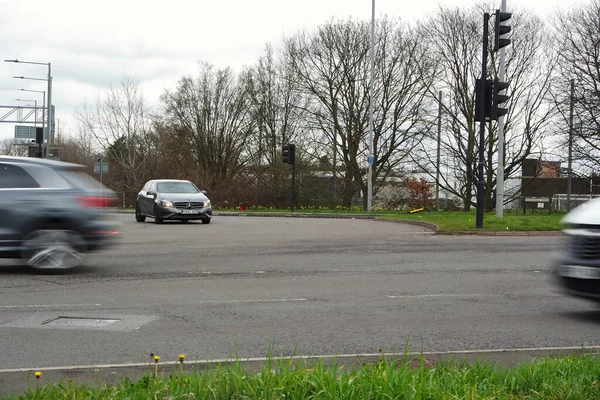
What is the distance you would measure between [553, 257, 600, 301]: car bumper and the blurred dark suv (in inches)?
282

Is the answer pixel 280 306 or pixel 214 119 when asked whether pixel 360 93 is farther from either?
pixel 280 306

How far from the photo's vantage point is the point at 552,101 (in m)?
41.0

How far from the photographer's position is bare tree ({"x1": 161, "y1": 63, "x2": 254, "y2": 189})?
55.0 m

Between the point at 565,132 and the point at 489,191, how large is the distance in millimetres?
6641

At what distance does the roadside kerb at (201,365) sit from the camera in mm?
5047

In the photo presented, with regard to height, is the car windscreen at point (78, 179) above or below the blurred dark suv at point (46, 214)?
above

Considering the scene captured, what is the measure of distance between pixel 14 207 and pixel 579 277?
809 centimetres

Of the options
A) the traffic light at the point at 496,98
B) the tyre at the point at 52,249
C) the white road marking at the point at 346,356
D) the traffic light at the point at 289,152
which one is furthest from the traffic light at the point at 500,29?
the traffic light at the point at 289,152

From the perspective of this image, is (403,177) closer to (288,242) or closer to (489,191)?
(489,191)

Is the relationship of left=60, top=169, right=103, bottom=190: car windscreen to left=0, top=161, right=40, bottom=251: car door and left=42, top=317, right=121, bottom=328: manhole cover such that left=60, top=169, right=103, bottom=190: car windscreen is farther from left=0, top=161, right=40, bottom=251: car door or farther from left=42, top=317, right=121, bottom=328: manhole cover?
left=42, top=317, right=121, bottom=328: manhole cover

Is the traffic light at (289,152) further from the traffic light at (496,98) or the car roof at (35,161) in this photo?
the car roof at (35,161)

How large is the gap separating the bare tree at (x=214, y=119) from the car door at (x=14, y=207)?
4272 cm

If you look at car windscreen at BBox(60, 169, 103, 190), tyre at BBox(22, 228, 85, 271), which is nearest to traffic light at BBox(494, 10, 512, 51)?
car windscreen at BBox(60, 169, 103, 190)

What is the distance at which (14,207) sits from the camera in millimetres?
11438
